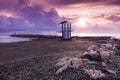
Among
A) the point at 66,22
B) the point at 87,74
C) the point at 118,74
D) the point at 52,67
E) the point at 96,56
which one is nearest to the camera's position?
the point at 87,74

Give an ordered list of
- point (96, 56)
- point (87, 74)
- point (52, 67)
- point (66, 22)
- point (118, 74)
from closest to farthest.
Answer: point (87, 74) < point (118, 74) < point (52, 67) < point (96, 56) < point (66, 22)

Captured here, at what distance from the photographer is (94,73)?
11641 mm

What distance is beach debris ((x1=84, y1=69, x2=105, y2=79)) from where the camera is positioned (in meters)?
11.4

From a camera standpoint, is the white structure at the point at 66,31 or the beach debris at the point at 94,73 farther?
the white structure at the point at 66,31

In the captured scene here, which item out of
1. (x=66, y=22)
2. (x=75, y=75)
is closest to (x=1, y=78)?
(x=75, y=75)

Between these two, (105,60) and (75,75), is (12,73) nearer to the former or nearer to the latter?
(75,75)

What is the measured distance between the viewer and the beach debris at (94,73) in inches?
447

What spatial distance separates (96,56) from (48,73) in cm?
414

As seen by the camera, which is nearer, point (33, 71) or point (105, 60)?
point (33, 71)

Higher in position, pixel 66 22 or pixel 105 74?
pixel 66 22

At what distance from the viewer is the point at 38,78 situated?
11859 mm

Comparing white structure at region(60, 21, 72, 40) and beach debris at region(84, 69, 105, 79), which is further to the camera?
white structure at region(60, 21, 72, 40)

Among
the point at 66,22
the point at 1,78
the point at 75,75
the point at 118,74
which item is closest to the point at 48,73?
the point at 75,75

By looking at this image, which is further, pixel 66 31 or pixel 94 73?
pixel 66 31
